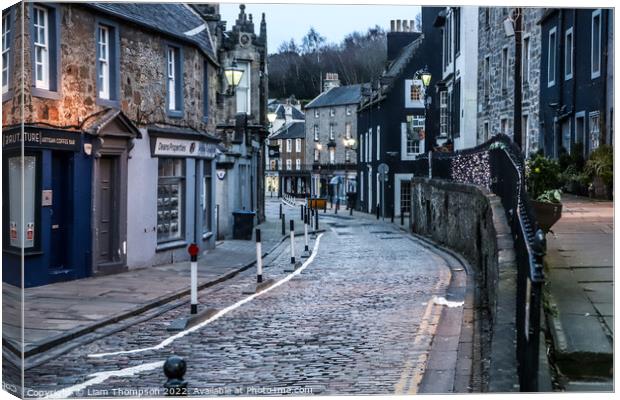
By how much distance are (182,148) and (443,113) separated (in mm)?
2624

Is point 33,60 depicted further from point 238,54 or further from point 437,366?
point 437,366

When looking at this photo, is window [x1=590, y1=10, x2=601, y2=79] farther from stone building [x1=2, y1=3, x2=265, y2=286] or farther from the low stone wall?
stone building [x1=2, y1=3, x2=265, y2=286]

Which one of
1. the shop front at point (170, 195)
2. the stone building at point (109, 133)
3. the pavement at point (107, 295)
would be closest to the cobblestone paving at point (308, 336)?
the pavement at point (107, 295)

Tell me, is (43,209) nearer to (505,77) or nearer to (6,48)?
(6,48)

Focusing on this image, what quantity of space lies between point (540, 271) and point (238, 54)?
4089 mm

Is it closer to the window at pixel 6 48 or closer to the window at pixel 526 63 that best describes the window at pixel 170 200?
the window at pixel 6 48

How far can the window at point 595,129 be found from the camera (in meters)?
7.09

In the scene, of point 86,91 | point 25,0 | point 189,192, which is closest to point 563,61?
point 189,192

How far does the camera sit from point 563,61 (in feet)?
26.7

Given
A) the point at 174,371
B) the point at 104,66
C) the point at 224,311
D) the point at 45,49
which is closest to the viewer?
the point at 174,371

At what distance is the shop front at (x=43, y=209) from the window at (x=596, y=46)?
12.6 feet

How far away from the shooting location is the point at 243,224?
8836 millimetres

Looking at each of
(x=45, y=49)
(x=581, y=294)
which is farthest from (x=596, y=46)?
(x=45, y=49)

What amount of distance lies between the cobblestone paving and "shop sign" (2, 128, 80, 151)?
142 centimetres
